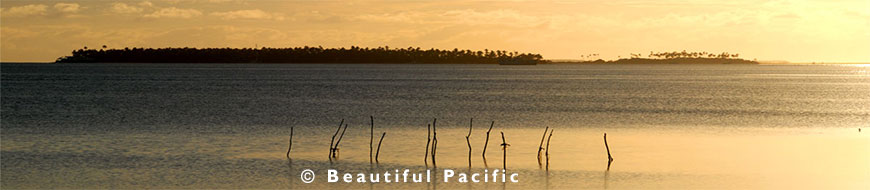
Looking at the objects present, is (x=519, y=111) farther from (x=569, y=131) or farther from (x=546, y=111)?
(x=569, y=131)

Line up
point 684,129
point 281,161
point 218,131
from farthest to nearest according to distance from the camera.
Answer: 1. point 684,129
2. point 218,131
3. point 281,161

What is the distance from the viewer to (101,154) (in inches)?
1554

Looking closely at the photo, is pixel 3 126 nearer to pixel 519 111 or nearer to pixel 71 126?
pixel 71 126

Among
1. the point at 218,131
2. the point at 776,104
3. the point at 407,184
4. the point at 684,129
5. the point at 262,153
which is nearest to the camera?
the point at 407,184

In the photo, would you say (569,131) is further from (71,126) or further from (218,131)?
(71,126)

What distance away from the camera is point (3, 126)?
56.9m

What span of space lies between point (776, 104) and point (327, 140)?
5556 centimetres

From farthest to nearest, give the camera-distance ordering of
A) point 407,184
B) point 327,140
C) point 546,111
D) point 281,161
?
point 546,111
point 327,140
point 281,161
point 407,184

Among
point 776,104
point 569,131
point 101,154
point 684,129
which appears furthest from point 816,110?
point 101,154

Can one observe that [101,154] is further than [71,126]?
No

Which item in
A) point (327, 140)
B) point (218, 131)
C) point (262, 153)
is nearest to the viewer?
point (262, 153)

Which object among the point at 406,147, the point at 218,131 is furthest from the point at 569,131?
the point at 218,131

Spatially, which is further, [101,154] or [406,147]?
[406,147]

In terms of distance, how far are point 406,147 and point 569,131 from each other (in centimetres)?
1305
